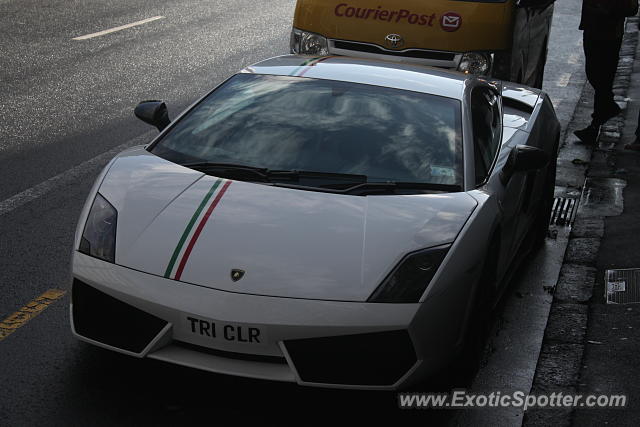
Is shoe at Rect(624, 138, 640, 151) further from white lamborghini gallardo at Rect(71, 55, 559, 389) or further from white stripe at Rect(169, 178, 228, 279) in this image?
white stripe at Rect(169, 178, 228, 279)

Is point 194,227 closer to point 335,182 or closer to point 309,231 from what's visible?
point 309,231

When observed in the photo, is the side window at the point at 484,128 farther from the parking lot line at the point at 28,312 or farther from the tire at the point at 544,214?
the parking lot line at the point at 28,312

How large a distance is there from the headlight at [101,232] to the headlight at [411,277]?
1.14 meters

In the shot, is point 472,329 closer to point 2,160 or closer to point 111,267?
point 111,267

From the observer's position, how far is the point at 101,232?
4.65 metres

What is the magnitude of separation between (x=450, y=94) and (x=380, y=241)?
5.15ft

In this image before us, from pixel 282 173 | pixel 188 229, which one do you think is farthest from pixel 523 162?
pixel 188 229

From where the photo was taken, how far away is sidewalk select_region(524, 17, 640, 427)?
16.4 feet

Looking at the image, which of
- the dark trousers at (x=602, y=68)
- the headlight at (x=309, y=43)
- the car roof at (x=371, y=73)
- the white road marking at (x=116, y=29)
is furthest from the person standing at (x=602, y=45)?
the white road marking at (x=116, y=29)

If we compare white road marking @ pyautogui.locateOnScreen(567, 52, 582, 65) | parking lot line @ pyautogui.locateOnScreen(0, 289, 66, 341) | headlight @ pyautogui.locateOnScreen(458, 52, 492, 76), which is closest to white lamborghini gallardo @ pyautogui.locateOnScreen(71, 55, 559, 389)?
parking lot line @ pyautogui.locateOnScreen(0, 289, 66, 341)

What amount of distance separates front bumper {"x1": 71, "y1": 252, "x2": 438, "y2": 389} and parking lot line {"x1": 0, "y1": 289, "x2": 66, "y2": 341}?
1.07 m

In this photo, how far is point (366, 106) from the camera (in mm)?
5562

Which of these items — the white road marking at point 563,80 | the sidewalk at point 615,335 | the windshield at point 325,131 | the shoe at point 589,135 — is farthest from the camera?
the white road marking at point 563,80

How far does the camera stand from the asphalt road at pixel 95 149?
178 inches
